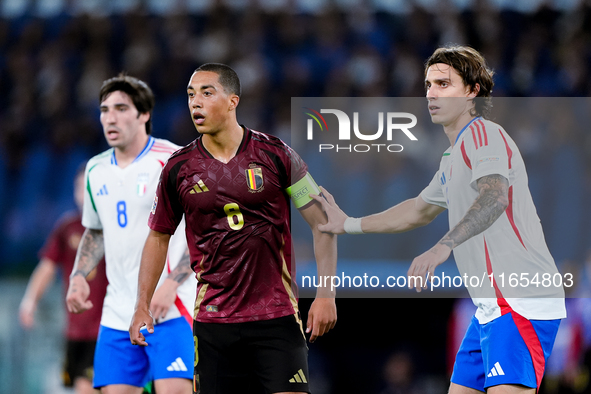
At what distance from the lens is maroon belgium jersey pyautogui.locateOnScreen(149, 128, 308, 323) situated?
3916mm

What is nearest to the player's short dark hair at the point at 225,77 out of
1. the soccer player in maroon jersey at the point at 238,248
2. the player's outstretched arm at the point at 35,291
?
the soccer player in maroon jersey at the point at 238,248

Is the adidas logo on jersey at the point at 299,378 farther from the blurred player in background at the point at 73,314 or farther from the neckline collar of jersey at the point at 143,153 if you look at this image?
the blurred player in background at the point at 73,314

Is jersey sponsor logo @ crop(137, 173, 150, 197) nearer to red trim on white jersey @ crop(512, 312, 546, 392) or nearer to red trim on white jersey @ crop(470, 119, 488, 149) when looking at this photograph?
red trim on white jersey @ crop(470, 119, 488, 149)

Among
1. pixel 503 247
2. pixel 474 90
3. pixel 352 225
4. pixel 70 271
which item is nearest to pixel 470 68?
pixel 474 90

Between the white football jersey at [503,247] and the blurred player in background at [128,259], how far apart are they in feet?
6.15

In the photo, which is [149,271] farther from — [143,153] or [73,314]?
[73,314]

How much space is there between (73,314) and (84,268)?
2011mm

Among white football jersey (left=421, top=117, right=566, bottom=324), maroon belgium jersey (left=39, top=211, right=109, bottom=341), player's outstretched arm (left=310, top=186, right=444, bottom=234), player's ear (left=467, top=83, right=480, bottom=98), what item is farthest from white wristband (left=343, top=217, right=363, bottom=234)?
maroon belgium jersey (left=39, top=211, right=109, bottom=341)

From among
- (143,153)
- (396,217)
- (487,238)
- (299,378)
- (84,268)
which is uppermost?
(143,153)

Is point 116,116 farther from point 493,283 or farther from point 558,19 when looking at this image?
point 558,19

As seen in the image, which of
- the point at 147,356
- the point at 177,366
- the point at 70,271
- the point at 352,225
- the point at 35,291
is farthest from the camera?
the point at 70,271

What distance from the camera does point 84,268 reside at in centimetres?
516

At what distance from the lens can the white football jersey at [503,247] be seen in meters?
3.87

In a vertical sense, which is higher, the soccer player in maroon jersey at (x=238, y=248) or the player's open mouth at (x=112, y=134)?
the player's open mouth at (x=112, y=134)
